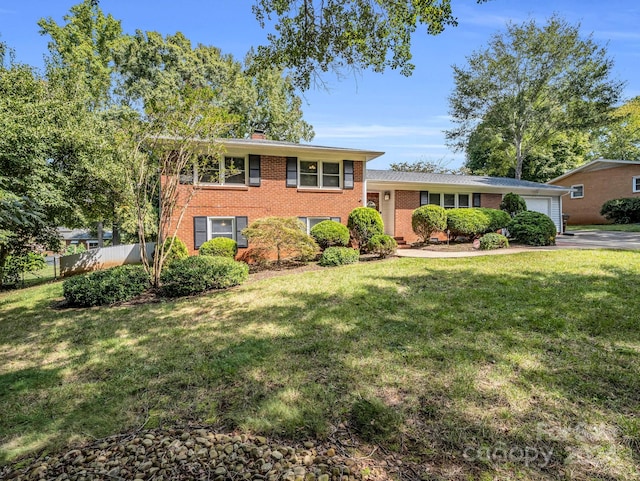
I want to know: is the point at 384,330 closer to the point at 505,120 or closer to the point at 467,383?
the point at 467,383

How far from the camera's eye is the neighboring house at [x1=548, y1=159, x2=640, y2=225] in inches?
851

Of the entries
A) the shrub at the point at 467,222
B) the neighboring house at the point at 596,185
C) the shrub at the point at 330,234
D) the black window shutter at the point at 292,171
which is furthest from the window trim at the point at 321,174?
the neighboring house at the point at 596,185

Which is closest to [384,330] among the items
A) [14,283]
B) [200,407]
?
[200,407]

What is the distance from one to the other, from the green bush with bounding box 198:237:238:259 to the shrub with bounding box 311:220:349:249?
108 inches

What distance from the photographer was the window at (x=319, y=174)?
1280cm

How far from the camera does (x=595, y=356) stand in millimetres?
3422

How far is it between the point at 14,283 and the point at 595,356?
52.8ft

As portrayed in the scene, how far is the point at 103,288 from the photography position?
7.21 m

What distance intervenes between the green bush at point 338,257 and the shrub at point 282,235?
531mm

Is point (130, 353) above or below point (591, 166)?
below

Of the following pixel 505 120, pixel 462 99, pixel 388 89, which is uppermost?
pixel 462 99

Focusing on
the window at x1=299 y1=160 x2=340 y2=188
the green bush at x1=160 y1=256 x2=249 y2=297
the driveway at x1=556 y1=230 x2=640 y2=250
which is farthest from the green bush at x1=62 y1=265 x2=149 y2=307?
the driveway at x1=556 y1=230 x2=640 y2=250

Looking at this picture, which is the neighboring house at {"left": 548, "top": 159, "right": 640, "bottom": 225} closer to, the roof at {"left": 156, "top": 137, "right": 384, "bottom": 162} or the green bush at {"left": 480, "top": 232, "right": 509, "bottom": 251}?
the green bush at {"left": 480, "top": 232, "right": 509, "bottom": 251}

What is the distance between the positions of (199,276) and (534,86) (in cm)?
2604
